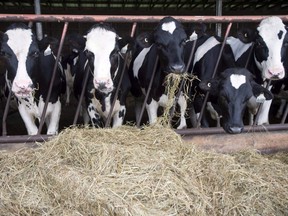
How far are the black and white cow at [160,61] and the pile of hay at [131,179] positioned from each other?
80 cm

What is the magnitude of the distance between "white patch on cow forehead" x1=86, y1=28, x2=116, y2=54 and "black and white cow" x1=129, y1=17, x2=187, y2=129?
37cm

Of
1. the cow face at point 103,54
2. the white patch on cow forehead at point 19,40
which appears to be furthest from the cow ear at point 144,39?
the white patch on cow forehead at point 19,40

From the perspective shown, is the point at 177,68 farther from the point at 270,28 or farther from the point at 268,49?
the point at 270,28

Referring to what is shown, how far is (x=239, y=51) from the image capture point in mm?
5051

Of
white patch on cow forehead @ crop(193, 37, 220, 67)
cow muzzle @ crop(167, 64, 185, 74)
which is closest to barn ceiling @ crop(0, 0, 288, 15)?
white patch on cow forehead @ crop(193, 37, 220, 67)

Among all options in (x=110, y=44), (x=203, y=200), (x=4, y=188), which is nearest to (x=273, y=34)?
(x=110, y=44)

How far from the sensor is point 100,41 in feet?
12.6

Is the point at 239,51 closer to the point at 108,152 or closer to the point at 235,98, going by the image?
the point at 235,98

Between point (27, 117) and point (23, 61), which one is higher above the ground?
point (23, 61)

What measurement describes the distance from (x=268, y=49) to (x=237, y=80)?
0.69 meters

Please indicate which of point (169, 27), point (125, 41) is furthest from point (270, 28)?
point (125, 41)

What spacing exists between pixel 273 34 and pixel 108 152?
240cm

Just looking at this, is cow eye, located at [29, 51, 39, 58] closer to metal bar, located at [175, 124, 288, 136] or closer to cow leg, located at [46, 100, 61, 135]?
cow leg, located at [46, 100, 61, 135]

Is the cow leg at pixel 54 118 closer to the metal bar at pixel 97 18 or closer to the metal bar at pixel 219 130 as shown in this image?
the metal bar at pixel 97 18
